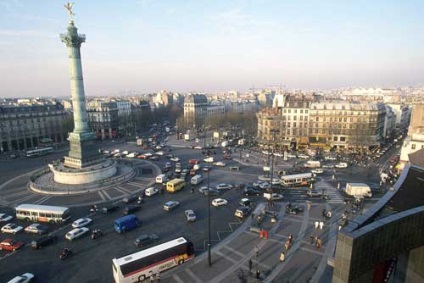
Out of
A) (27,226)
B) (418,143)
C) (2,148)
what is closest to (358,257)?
(27,226)

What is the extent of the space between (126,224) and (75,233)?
5507 millimetres

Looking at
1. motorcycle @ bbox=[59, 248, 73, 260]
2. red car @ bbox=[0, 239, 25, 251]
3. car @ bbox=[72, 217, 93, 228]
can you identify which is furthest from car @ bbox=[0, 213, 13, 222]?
motorcycle @ bbox=[59, 248, 73, 260]

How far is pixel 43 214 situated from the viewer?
119ft

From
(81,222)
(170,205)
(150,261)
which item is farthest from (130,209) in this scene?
(150,261)

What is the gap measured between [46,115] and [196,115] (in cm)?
6432

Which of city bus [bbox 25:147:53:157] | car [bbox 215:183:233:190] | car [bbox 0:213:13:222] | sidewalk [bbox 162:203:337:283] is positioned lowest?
city bus [bbox 25:147:53:157]

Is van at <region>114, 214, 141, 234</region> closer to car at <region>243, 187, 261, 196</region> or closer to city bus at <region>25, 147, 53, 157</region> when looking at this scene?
car at <region>243, 187, 261, 196</region>

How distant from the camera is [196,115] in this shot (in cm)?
13675

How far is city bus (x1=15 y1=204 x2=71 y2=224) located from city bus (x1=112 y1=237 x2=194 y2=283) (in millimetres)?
15720

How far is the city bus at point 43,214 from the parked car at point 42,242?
478 cm

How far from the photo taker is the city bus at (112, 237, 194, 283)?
23266 mm

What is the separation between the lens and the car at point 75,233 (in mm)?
31133

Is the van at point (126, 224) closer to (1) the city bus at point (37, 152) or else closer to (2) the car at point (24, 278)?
(2) the car at point (24, 278)

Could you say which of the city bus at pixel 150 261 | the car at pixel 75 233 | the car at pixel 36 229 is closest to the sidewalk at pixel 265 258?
the city bus at pixel 150 261
